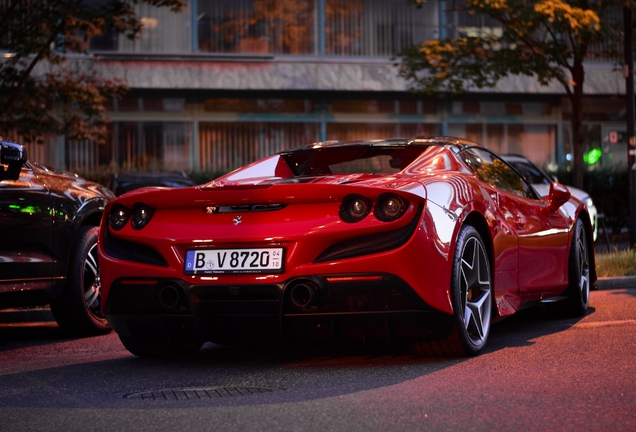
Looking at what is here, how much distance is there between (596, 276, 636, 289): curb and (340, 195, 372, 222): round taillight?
634cm

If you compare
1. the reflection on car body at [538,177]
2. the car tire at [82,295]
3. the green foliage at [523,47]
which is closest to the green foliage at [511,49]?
the green foliage at [523,47]

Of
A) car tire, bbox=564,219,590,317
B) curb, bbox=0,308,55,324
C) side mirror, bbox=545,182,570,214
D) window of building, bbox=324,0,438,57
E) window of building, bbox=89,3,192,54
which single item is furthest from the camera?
window of building, bbox=324,0,438,57

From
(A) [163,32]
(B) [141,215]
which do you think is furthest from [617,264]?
(A) [163,32]

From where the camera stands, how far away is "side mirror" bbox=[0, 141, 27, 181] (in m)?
6.46

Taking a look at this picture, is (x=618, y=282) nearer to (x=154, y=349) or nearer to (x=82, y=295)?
(x=82, y=295)

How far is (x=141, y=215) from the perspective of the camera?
6023mm

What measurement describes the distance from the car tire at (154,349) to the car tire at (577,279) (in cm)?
299

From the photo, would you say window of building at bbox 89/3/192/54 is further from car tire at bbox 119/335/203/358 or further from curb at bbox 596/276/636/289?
car tire at bbox 119/335/203/358

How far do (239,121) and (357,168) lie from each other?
70.8ft

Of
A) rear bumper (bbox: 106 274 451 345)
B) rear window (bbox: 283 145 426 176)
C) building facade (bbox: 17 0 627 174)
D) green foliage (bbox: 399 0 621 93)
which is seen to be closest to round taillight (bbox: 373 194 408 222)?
rear bumper (bbox: 106 274 451 345)

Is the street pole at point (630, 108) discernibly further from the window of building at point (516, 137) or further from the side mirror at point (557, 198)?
the window of building at point (516, 137)

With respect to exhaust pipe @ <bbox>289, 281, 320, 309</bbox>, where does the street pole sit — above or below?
above

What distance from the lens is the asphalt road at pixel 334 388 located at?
4418mm

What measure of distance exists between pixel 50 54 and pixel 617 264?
25.4ft
